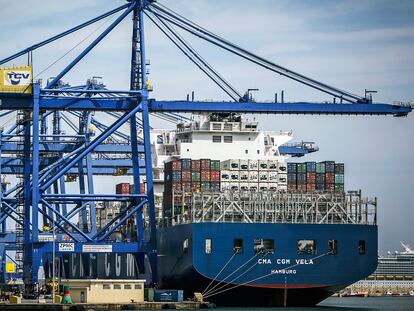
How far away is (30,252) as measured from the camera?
6962 cm

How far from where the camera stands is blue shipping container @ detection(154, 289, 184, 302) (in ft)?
213

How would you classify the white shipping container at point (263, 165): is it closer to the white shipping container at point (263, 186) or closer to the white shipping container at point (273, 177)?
the white shipping container at point (273, 177)

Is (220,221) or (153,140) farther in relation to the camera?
(153,140)

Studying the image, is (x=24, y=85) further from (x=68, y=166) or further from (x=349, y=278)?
(x=349, y=278)

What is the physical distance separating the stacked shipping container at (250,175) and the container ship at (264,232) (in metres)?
0.05

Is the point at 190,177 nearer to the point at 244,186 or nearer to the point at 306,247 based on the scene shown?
the point at 244,186

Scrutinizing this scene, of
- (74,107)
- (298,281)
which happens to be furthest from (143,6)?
(298,281)

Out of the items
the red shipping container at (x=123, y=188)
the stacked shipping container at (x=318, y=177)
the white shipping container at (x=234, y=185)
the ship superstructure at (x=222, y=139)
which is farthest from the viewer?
the red shipping container at (x=123, y=188)

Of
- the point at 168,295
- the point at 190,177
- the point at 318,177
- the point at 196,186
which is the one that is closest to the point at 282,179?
the point at 318,177

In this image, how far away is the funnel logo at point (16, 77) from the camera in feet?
227

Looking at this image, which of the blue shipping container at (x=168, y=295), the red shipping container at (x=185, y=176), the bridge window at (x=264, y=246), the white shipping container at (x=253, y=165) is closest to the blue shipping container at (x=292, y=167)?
the white shipping container at (x=253, y=165)

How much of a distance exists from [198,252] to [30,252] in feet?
33.6

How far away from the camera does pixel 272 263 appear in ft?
215

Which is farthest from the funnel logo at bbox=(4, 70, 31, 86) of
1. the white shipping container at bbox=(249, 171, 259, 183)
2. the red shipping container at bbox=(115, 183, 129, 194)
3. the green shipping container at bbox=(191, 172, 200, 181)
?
the red shipping container at bbox=(115, 183, 129, 194)
